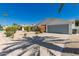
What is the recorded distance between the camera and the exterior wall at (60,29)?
10406 millimetres

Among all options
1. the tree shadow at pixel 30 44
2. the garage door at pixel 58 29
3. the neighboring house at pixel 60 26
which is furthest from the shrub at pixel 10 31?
→ the garage door at pixel 58 29

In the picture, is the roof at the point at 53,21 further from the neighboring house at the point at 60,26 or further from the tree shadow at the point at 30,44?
the tree shadow at the point at 30,44

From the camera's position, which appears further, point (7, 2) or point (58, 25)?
point (58, 25)

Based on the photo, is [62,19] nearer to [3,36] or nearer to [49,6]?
[49,6]

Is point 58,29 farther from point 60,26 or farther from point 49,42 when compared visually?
point 49,42

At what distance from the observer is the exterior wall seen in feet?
34.1

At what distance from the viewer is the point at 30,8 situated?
10102 mm

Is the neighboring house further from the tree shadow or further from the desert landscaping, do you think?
the tree shadow

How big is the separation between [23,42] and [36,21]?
3.43ft

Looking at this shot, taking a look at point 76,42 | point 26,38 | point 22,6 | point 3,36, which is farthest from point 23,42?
point 76,42

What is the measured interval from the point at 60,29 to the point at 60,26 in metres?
0.15

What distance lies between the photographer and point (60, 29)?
10562mm

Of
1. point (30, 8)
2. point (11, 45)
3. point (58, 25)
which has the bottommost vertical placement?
point (11, 45)

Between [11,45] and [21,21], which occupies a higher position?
[21,21]
